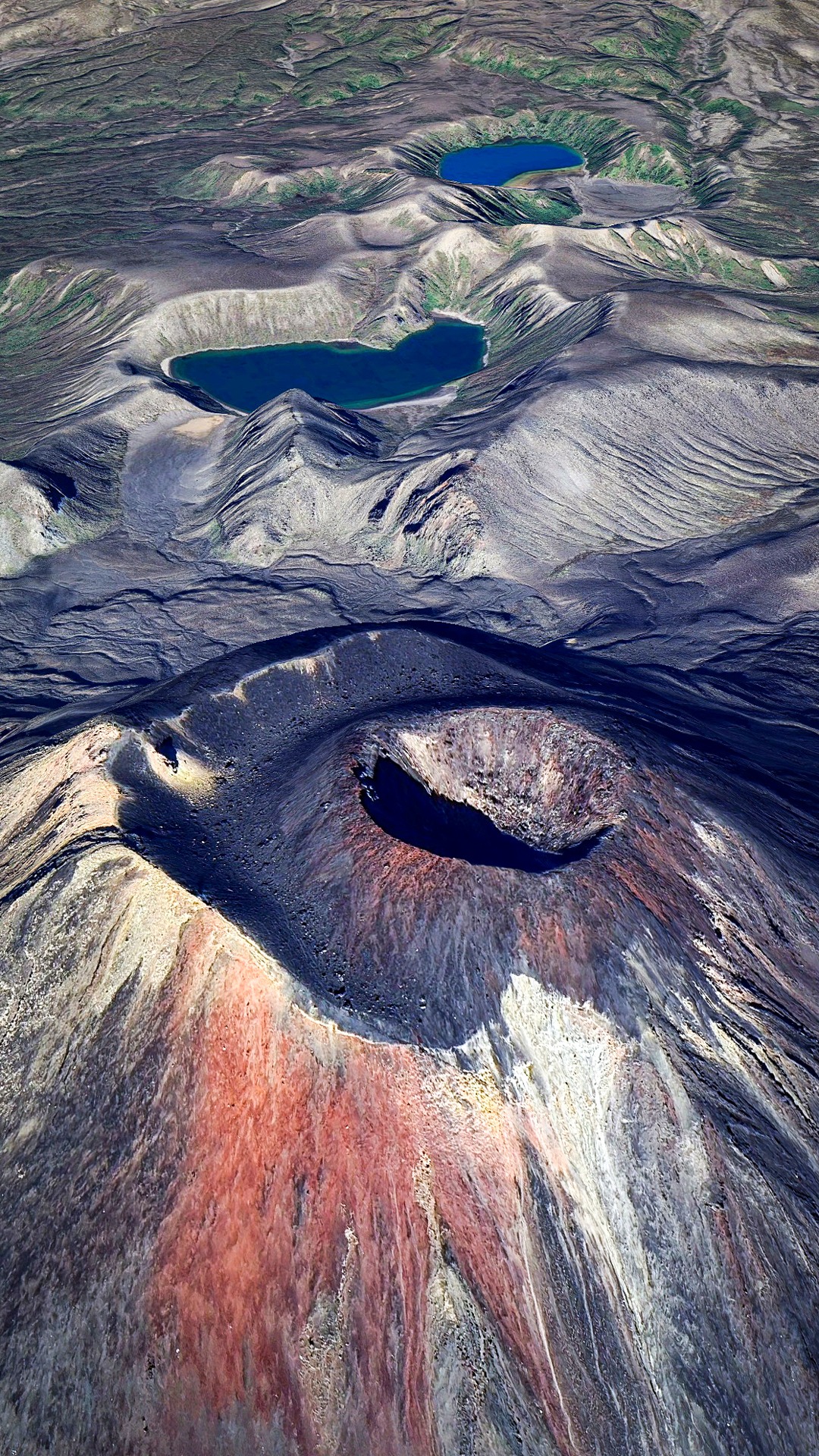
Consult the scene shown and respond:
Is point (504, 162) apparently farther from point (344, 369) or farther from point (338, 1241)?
point (338, 1241)

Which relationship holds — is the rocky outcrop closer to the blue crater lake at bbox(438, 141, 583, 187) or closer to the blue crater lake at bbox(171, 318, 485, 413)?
the blue crater lake at bbox(171, 318, 485, 413)

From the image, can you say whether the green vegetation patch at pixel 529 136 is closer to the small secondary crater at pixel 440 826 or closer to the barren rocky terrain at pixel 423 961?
the barren rocky terrain at pixel 423 961

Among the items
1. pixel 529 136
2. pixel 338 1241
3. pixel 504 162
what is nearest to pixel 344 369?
pixel 504 162

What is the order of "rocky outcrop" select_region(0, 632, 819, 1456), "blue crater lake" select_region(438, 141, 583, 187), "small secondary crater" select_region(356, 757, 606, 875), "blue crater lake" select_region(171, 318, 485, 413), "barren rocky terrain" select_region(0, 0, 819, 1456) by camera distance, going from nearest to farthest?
"rocky outcrop" select_region(0, 632, 819, 1456) → "barren rocky terrain" select_region(0, 0, 819, 1456) → "small secondary crater" select_region(356, 757, 606, 875) → "blue crater lake" select_region(171, 318, 485, 413) → "blue crater lake" select_region(438, 141, 583, 187)

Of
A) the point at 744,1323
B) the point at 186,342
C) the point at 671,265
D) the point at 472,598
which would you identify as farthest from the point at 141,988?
the point at 671,265

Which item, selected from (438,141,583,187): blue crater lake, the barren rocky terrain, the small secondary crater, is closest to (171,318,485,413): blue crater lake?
the barren rocky terrain

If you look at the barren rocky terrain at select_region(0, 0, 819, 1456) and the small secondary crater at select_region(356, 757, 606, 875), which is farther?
the small secondary crater at select_region(356, 757, 606, 875)

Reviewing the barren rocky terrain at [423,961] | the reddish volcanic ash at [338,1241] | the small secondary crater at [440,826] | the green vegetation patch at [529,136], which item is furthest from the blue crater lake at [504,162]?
A: the reddish volcanic ash at [338,1241]

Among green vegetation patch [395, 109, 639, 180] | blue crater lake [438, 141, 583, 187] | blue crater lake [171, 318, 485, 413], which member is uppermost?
green vegetation patch [395, 109, 639, 180]
